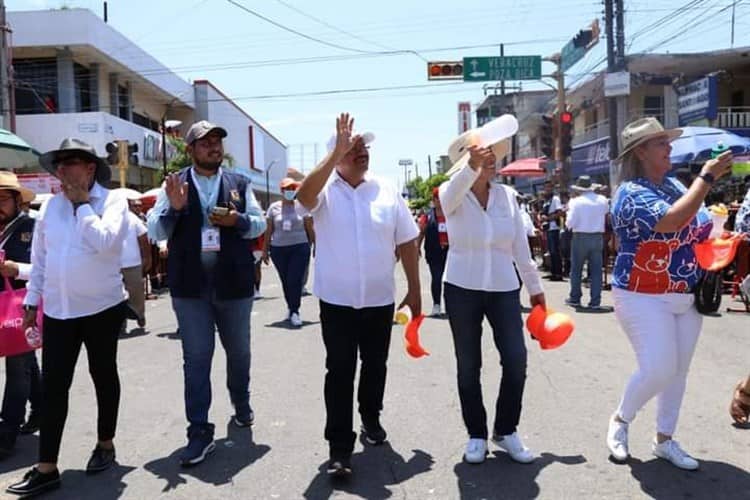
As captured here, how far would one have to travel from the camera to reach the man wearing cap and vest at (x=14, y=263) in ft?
14.5

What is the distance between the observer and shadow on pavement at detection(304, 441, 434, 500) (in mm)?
3781

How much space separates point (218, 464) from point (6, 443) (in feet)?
4.58

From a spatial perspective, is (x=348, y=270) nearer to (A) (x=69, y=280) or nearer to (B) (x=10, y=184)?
(A) (x=69, y=280)

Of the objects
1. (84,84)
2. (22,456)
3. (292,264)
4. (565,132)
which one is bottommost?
(22,456)

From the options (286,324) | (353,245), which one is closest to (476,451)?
(353,245)

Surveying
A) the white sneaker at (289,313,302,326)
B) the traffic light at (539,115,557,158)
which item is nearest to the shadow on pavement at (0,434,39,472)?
the white sneaker at (289,313,302,326)

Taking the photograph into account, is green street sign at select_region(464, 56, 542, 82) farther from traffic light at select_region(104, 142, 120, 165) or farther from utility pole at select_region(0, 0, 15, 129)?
utility pole at select_region(0, 0, 15, 129)

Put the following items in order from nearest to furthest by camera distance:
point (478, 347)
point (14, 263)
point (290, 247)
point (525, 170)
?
point (478, 347) < point (14, 263) < point (290, 247) < point (525, 170)

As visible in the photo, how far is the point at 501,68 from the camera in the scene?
71.8 feet

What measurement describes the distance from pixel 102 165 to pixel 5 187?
72 cm

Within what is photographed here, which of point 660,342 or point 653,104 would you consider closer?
point 660,342

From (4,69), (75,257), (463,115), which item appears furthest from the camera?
(463,115)

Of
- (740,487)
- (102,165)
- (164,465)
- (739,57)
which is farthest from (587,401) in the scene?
(739,57)

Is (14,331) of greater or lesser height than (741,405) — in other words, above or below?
above
